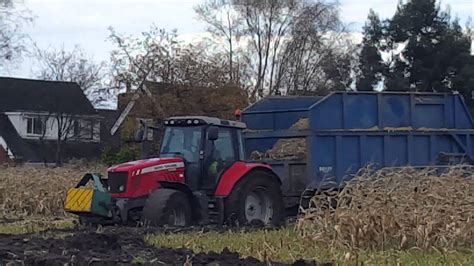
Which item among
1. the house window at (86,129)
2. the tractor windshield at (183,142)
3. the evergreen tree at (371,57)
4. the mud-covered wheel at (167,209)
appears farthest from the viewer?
the house window at (86,129)

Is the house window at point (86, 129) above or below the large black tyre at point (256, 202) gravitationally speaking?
above

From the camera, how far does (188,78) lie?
42125mm

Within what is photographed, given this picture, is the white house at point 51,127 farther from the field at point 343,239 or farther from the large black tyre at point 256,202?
the field at point 343,239

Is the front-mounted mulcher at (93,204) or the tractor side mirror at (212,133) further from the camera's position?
the tractor side mirror at (212,133)

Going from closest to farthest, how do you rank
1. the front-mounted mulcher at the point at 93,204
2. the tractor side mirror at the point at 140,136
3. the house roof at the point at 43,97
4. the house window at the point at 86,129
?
the front-mounted mulcher at the point at 93,204
the tractor side mirror at the point at 140,136
the house window at the point at 86,129
the house roof at the point at 43,97

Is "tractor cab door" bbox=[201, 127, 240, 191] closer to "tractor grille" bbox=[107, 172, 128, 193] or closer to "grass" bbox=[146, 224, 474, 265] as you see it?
"tractor grille" bbox=[107, 172, 128, 193]

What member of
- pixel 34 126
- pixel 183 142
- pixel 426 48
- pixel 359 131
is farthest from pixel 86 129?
pixel 183 142

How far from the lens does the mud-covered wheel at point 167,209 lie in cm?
1719

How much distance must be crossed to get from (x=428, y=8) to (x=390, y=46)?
10.6 feet

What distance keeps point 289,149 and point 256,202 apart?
2.16 meters

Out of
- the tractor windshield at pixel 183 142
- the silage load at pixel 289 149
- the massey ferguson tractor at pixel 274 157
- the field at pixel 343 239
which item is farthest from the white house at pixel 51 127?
the field at pixel 343 239

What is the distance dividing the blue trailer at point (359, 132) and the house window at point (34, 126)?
4171cm

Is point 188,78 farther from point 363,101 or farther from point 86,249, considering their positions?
point 86,249

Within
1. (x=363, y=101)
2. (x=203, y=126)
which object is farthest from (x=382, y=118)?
(x=203, y=126)
